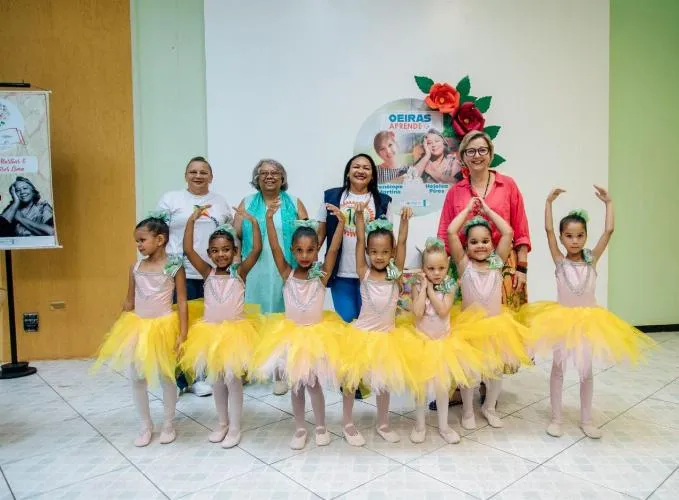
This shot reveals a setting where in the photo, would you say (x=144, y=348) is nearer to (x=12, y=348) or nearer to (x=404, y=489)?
(x=404, y=489)

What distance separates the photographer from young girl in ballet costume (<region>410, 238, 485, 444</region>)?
2230 mm

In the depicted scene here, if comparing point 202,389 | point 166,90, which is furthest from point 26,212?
point 202,389

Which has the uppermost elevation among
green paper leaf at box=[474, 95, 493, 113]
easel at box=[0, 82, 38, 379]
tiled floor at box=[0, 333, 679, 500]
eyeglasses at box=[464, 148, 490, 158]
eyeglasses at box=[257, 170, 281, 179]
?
green paper leaf at box=[474, 95, 493, 113]

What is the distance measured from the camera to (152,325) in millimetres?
2357

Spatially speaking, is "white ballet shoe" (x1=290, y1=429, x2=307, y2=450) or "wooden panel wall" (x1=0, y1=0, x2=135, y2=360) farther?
"wooden panel wall" (x1=0, y1=0, x2=135, y2=360)

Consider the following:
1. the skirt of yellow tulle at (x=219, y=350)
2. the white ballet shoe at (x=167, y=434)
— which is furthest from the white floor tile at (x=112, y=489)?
the skirt of yellow tulle at (x=219, y=350)

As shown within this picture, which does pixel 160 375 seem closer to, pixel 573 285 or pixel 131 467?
pixel 131 467

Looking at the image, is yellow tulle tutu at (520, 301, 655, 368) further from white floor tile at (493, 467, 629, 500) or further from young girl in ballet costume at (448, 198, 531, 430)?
white floor tile at (493, 467, 629, 500)

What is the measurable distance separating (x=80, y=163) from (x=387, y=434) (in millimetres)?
3228

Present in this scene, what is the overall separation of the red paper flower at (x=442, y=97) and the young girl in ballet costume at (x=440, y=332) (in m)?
1.93

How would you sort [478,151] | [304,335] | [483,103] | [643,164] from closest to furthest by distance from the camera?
[304,335], [478,151], [483,103], [643,164]

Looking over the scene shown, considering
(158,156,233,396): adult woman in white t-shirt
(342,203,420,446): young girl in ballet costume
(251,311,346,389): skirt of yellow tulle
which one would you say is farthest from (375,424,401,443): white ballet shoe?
(158,156,233,396): adult woman in white t-shirt

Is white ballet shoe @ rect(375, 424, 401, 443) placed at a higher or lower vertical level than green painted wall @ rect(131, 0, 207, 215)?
lower

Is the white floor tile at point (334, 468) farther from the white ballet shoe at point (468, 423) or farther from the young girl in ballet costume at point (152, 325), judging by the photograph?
the young girl in ballet costume at point (152, 325)
